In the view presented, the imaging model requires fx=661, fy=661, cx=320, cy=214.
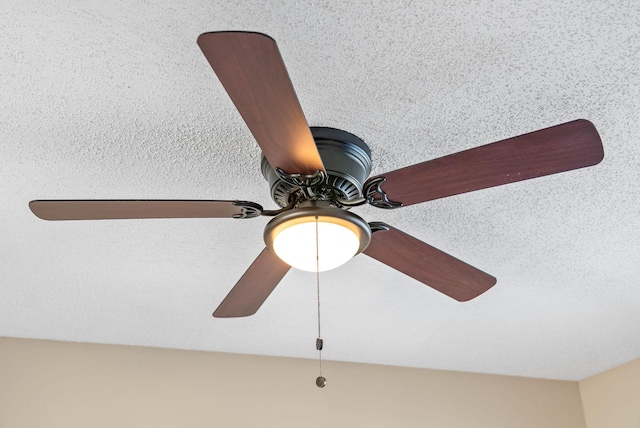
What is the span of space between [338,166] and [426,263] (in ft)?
1.10

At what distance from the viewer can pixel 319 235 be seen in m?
1.46

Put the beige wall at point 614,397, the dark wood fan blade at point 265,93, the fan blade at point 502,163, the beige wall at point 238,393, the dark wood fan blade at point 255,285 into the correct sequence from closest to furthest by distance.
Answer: the dark wood fan blade at point 265,93 → the fan blade at point 502,163 → the dark wood fan blade at point 255,285 → the beige wall at point 238,393 → the beige wall at point 614,397

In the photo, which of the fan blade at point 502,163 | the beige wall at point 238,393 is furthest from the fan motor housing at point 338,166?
the beige wall at point 238,393

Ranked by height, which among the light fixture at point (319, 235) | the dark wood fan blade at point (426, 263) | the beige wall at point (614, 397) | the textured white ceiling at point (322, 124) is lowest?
the light fixture at point (319, 235)

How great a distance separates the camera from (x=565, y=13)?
1357 mm

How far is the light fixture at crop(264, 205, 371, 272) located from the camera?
1429 mm

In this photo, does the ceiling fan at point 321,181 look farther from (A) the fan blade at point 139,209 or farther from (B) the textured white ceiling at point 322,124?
(B) the textured white ceiling at point 322,124

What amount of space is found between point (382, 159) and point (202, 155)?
0.48m

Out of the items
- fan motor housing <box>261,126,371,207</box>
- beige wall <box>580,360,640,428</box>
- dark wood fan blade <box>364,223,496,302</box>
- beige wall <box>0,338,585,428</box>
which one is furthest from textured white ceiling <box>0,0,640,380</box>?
beige wall <box>580,360,640,428</box>

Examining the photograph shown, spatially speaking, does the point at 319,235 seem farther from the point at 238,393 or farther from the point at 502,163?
the point at 238,393

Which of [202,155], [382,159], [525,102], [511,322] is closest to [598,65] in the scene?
[525,102]

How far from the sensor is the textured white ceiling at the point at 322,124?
4.56ft

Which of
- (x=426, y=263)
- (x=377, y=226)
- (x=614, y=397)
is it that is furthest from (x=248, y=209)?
(x=614, y=397)

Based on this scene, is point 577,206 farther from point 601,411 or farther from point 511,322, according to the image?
point 601,411
